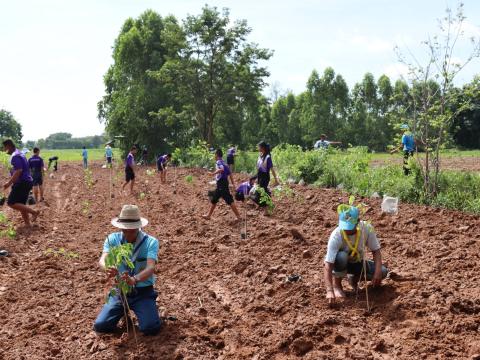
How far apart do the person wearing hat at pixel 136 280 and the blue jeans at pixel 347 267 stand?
1.77m

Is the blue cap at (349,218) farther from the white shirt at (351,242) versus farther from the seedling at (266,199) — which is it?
the seedling at (266,199)

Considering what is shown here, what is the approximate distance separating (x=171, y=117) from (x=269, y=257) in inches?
874

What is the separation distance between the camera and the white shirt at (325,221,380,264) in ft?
15.7

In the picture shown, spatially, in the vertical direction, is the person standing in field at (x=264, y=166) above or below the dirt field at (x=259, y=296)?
above

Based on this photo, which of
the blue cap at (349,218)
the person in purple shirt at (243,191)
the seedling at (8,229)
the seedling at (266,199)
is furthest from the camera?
the person in purple shirt at (243,191)

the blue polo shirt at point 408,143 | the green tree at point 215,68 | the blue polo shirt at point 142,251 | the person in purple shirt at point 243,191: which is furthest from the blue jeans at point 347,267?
the green tree at point 215,68

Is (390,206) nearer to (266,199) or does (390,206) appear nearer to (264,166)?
(266,199)

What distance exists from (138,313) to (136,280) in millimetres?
367

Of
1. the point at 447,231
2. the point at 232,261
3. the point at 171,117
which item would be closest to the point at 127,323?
the point at 232,261

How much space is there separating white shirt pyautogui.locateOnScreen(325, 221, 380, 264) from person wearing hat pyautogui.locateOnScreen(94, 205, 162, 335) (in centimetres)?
166

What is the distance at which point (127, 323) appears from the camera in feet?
14.3

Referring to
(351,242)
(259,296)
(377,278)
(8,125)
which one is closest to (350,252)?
(351,242)

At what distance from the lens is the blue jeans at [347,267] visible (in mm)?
4871

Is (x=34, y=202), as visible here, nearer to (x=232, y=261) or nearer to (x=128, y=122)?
(x=232, y=261)
